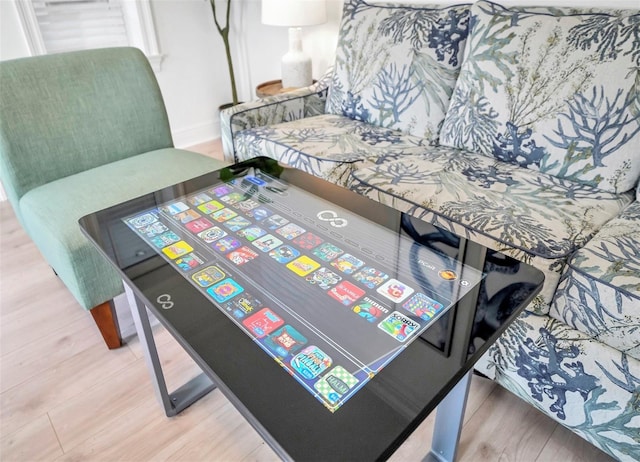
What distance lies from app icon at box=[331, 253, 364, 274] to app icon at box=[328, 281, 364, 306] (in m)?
0.04

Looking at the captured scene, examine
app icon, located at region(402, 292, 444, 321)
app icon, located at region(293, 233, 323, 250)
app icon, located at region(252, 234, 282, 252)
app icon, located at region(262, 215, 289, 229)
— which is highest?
app icon, located at region(262, 215, 289, 229)

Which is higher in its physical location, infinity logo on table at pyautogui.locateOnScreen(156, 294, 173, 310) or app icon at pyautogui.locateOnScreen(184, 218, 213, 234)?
app icon at pyautogui.locateOnScreen(184, 218, 213, 234)

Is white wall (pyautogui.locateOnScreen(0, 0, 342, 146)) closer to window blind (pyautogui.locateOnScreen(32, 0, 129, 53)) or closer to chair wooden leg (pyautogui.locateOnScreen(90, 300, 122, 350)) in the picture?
window blind (pyautogui.locateOnScreen(32, 0, 129, 53))

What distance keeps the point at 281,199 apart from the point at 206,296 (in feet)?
1.35

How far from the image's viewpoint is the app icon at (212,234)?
90cm

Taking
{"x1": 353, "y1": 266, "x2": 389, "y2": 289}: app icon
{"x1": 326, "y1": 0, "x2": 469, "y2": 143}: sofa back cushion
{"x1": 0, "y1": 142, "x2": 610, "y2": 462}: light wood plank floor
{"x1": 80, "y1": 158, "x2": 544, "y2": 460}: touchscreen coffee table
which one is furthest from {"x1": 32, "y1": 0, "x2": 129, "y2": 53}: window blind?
{"x1": 353, "y1": 266, "x2": 389, "y2": 289}: app icon

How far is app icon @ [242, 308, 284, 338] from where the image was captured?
659 mm

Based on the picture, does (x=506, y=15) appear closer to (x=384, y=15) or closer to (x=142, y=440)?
(x=384, y=15)

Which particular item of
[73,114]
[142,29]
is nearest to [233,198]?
[73,114]

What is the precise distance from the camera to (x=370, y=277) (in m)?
0.78

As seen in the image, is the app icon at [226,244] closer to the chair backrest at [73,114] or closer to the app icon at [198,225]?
the app icon at [198,225]

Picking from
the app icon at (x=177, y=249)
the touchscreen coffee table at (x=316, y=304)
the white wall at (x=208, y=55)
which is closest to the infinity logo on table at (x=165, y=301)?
the touchscreen coffee table at (x=316, y=304)

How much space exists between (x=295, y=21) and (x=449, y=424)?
1840 mm

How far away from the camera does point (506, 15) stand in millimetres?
1395
